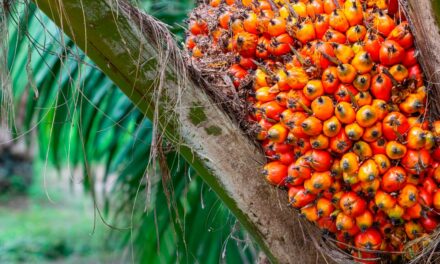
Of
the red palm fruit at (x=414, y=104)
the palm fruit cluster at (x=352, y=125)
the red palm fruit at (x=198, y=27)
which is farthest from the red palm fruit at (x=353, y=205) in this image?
the red palm fruit at (x=198, y=27)

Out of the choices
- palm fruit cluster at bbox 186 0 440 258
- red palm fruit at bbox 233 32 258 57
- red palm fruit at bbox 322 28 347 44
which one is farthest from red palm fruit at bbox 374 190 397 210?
red palm fruit at bbox 233 32 258 57

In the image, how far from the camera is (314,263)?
135cm

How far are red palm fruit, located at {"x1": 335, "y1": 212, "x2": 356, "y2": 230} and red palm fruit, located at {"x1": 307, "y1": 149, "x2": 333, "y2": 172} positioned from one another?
104 mm

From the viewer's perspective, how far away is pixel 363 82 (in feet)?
4.02

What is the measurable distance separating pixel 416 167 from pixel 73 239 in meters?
6.91

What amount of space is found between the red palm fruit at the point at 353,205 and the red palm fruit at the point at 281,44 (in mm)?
354

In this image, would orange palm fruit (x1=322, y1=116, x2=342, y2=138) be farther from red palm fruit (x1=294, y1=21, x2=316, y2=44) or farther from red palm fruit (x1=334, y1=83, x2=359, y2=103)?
red palm fruit (x1=294, y1=21, x2=316, y2=44)

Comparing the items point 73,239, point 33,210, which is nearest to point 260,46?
point 73,239

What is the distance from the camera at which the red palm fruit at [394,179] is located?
120 cm

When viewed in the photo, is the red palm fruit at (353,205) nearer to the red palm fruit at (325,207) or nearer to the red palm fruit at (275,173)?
the red palm fruit at (325,207)

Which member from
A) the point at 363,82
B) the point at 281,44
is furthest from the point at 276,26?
the point at 363,82

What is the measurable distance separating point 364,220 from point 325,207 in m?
0.08

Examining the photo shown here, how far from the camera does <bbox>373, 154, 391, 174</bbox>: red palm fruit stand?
1.21m

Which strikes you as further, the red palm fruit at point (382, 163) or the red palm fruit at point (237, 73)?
the red palm fruit at point (237, 73)
